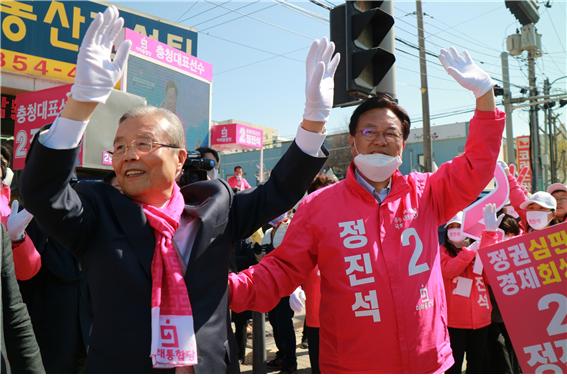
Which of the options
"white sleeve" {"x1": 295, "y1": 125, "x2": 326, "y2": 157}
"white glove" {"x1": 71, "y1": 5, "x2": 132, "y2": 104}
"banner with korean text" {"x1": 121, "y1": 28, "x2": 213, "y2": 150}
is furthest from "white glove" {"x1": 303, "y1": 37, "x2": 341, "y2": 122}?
"banner with korean text" {"x1": 121, "y1": 28, "x2": 213, "y2": 150}

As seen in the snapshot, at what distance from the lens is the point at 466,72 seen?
8.05 feet

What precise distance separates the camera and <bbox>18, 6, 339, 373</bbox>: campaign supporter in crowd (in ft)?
2.05

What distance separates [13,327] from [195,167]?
112 cm

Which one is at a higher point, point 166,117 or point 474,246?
point 166,117

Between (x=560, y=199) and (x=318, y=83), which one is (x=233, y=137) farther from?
(x=318, y=83)

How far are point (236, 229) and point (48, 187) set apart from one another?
742 mm

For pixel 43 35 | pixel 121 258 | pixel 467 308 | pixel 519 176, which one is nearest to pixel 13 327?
pixel 121 258

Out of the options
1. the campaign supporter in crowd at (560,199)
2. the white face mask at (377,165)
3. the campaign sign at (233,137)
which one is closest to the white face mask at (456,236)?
the campaign supporter in crowd at (560,199)

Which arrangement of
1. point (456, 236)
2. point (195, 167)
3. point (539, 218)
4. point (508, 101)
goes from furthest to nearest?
point (508, 101) → point (539, 218) → point (456, 236) → point (195, 167)

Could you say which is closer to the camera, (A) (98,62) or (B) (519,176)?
(A) (98,62)

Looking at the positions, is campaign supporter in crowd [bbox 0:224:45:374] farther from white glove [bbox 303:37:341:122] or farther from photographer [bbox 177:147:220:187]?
white glove [bbox 303:37:341:122]

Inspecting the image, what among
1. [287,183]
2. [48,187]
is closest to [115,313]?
[48,187]

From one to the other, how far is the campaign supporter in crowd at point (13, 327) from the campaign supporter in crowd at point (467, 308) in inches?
130

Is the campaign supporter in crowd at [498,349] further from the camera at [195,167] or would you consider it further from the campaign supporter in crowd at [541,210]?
the camera at [195,167]
